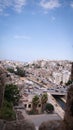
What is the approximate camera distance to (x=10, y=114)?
50.6 ft

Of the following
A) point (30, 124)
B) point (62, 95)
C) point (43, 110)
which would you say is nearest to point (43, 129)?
point (30, 124)

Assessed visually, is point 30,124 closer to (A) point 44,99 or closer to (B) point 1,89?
(B) point 1,89

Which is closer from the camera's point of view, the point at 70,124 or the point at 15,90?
the point at 70,124

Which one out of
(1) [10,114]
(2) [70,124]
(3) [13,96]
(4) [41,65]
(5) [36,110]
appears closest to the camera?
(2) [70,124]

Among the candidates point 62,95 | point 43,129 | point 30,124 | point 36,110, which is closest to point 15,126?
point 30,124

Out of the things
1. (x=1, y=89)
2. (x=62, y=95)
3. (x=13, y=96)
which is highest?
(x=1, y=89)

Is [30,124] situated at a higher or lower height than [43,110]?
higher

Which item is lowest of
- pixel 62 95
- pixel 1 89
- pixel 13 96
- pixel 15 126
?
pixel 62 95

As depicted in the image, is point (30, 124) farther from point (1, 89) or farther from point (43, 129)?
point (1, 89)

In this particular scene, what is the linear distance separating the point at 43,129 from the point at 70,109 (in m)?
1.65

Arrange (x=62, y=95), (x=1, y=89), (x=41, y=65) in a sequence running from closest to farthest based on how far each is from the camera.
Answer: (x=1, y=89)
(x=62, y=95)
(x=41, y=65)

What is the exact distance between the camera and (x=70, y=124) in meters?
3.39

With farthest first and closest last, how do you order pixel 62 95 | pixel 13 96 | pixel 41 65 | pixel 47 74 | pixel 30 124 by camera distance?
pixel 41 65 < pixel 47 74 < pixel 62 95 < pixel 13 96 < pixel 30 124

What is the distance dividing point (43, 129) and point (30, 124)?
0.52 metres
